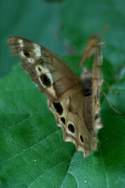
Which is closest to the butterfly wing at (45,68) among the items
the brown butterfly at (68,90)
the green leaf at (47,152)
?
the brown butterfly at (68,90)

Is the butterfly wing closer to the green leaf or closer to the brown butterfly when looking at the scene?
the brown butterfly

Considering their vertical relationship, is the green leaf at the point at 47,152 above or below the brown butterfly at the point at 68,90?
below

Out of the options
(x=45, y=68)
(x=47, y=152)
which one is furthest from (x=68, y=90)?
(x=47, y=152)

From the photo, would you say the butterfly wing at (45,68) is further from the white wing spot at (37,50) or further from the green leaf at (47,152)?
the green leaf at (47,152)

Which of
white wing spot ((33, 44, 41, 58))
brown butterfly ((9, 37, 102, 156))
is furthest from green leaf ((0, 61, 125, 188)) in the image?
white wing spot ((33, 44, 41, 58))

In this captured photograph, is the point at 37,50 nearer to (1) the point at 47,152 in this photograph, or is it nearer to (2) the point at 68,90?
(2) the point at 68,90
